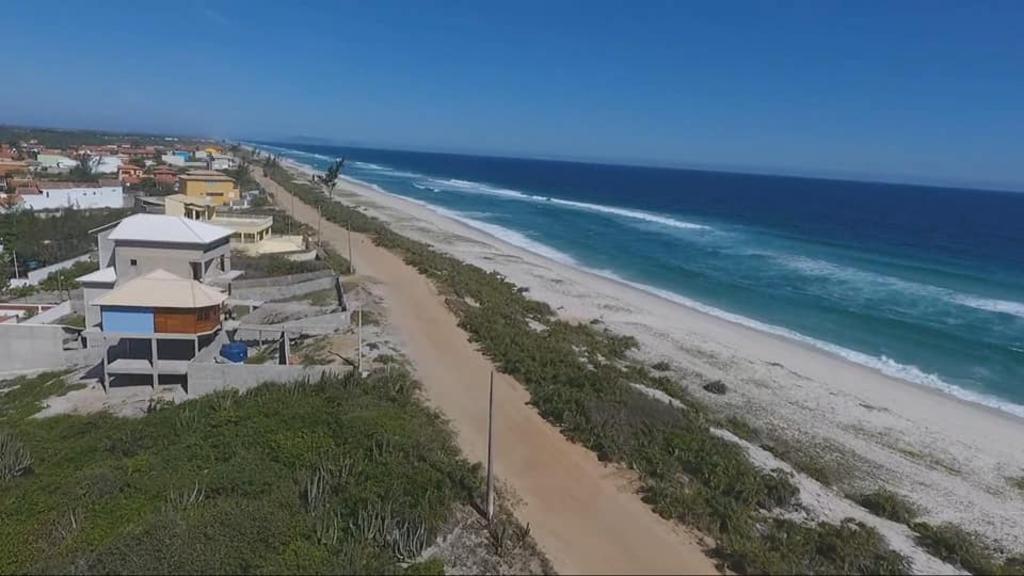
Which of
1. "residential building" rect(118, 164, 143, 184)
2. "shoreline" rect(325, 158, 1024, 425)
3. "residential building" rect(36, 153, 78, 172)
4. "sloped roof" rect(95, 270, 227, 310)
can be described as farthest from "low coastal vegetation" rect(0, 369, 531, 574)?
"residential building" rect(36, 153, 78, 172)

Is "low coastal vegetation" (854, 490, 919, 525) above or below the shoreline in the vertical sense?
above

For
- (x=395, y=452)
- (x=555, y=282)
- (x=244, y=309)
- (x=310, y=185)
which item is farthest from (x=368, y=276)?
(x=310, y=185)

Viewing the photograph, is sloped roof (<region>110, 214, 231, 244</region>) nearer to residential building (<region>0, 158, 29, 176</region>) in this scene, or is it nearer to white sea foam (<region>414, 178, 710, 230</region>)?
white sea foam (<region>414, 178, 710, 230</region>)

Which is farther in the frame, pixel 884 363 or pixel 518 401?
pixel 884 363

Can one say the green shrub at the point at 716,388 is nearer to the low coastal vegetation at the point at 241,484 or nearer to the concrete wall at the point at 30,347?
the low coastal vegetation at the point at 241,484

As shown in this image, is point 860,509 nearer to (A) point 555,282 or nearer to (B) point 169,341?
(B) point 169,341

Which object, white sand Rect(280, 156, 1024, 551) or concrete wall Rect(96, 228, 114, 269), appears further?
concrete wall Rect(96, 228, 114, 269)

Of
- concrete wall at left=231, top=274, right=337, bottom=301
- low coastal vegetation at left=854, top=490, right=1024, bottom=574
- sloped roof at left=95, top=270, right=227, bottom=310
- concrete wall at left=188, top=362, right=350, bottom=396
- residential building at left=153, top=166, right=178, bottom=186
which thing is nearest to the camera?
low coastal vegetation at left=854, top=490, right=1024, bottom=574

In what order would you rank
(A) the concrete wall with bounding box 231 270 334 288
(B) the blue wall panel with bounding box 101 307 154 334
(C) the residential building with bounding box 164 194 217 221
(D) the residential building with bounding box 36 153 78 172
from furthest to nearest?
(D) the residential building with bounding box 36 153 78 172, (C) the residential building with bounding box 164 194 217 221, (A) the concrete wall with bounding box 231 270 334 288, (B) the blue wall panel with bounding box 101 307 154 334
